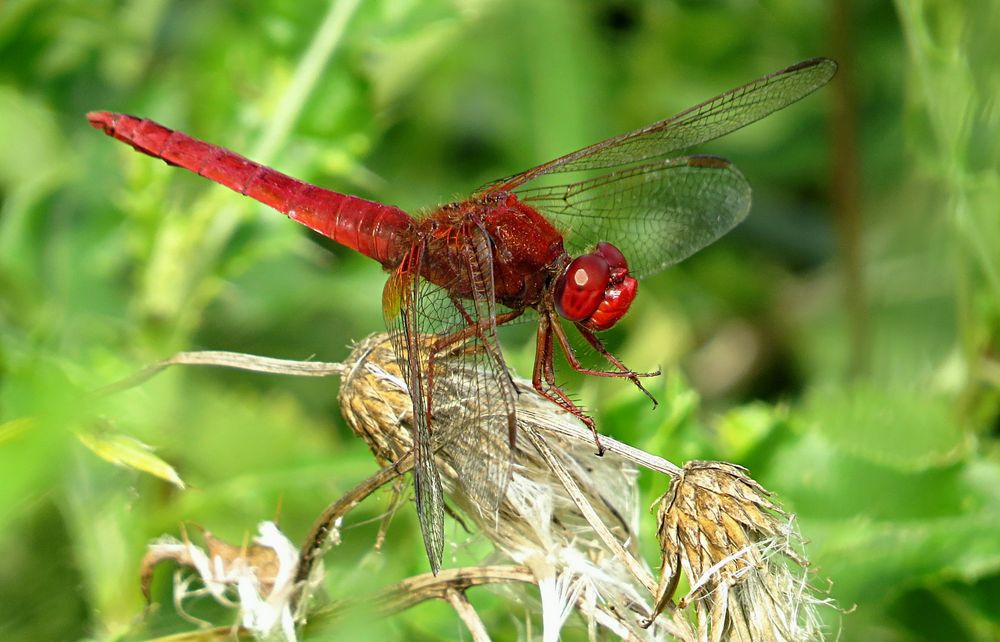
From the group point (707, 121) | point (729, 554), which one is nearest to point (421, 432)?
point (729, 554)

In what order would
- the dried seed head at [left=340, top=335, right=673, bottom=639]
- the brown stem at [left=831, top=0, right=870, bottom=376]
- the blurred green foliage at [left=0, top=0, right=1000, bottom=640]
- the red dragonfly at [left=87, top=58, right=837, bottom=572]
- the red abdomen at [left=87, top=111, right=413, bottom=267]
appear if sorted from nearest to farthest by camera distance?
1. the dried seed head at [left=340, top=335, right=673, bottom=639]
2. the red dragonfly at [left=87, top=58, right=837, bottom=572]
3. the blurred green foliage at [left=0, top=0, right=1000, bottom=640]
4. the red abdomen at [left=87, top=111, right=413, bottom=267]
5. the brown stem at [left=831, top=0, right=870, bottom=376]

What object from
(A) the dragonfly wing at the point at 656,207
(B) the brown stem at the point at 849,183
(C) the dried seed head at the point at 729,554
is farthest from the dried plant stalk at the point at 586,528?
(B) the brown stem at the point at 849,183

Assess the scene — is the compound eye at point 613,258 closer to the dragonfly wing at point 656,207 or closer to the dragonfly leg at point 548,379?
the dragonfly leg at point 548,379

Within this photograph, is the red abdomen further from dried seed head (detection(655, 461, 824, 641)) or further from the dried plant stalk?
dried seed head (detection(655, 461, 824, 641))

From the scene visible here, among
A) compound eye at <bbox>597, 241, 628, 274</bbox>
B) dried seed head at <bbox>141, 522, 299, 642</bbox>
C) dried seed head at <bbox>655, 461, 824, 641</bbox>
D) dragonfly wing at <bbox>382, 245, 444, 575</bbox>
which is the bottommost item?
dried seed head at <bbox>141, 522, 299, 642</bbox>

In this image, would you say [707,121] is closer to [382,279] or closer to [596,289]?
[596,289]

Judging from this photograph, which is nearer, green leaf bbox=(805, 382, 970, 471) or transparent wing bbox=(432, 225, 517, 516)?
A: transparent wing bbox=(432, 225, 517, 516)

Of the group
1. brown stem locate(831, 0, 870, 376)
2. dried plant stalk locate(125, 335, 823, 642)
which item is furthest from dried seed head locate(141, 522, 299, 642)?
brown stem locate(831, 0, 870, 376)

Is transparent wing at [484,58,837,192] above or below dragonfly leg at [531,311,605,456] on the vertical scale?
above
